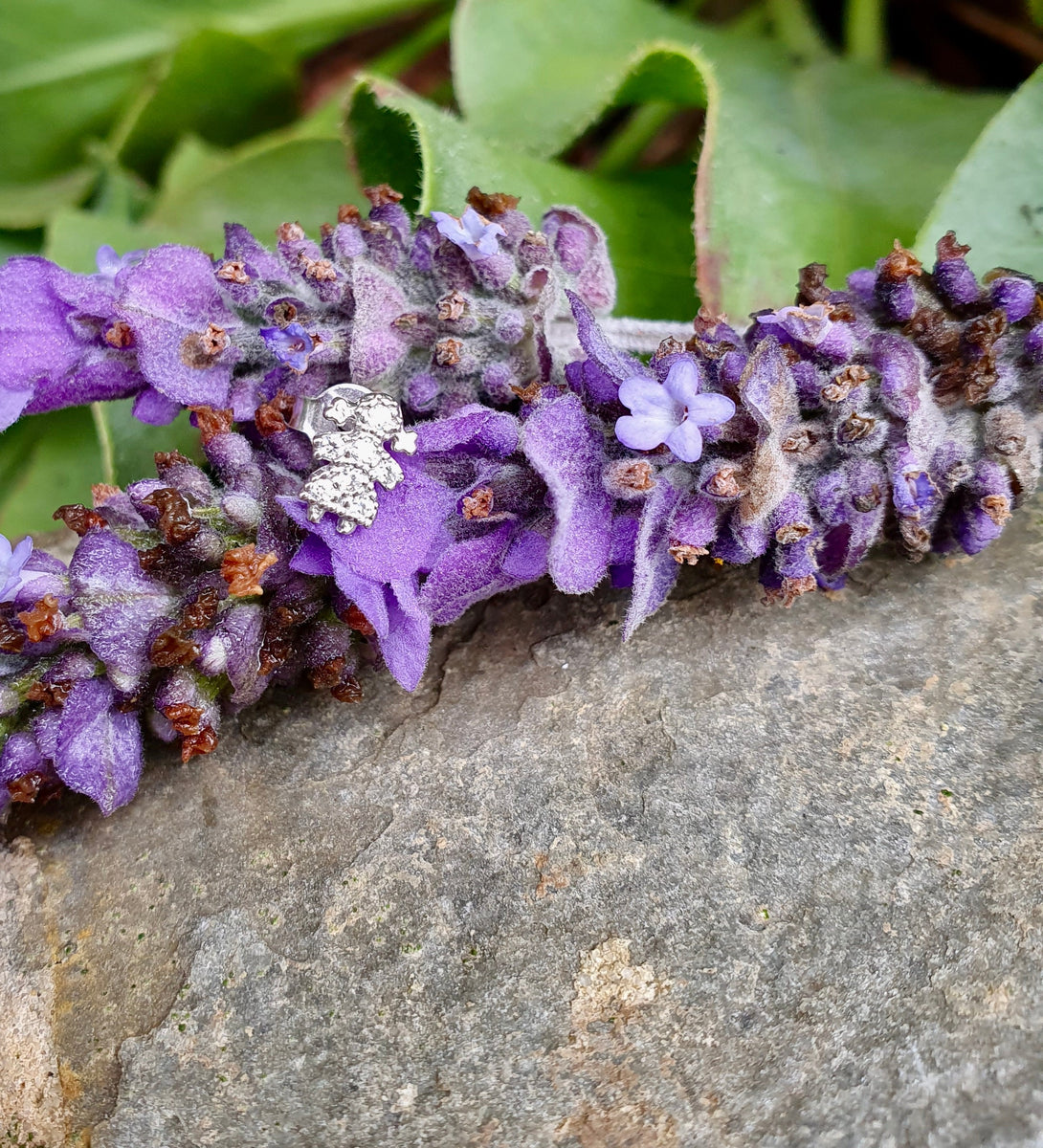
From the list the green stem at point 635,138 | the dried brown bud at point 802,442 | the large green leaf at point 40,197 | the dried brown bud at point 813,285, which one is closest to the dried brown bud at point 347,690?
the dried brown bud at point 802,442

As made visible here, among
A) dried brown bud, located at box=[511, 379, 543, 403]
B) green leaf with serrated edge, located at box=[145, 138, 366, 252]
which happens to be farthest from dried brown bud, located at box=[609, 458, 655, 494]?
green leaf with serrated edge, located at box=[145, 138, 366, 252]

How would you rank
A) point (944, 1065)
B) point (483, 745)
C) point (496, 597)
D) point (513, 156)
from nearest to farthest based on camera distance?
point (944, 1065)
point (483, 745)
point (496, 597)
point (513, 156)

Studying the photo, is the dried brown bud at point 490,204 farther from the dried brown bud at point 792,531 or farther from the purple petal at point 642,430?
the dried brown bud at point 792,531

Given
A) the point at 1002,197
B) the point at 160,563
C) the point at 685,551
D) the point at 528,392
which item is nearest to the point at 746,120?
the point at 1002,197

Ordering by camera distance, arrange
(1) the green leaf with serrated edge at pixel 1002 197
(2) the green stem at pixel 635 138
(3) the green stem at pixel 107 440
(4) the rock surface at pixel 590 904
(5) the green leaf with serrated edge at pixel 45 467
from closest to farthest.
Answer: (4) the rock surface at pixel 590 904
(1) the green leaf with serrated edge at pixel 1002 197
(3) the green stem at pixel 107 440
(5) the green leaf with serrated edge at pixel 45 467
(2) the green stem at pixel 635 138

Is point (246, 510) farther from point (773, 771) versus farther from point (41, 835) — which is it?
point (773, 771)

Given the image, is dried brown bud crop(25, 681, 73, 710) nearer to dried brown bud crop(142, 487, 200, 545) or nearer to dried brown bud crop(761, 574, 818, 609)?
dried brown bud crop(142, 487, 200, 545)

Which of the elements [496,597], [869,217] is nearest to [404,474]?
[496,597]
